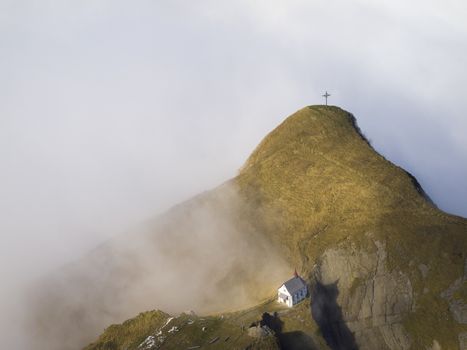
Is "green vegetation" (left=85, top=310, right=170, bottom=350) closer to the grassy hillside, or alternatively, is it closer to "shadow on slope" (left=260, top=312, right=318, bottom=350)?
"shadow on slope" (left=260, top=312, right=318, bottom=350)

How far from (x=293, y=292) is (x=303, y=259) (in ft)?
55.8

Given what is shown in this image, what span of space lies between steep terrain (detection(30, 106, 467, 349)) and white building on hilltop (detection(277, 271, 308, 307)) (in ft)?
5.35

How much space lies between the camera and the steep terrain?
81.6 meters

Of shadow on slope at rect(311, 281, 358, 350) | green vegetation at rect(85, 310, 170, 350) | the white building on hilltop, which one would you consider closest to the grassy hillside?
shadow on slope at rect(311, 281, 358, 350)

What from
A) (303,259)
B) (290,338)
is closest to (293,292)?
(290,338)

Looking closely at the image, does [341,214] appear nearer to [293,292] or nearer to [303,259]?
[303,259]

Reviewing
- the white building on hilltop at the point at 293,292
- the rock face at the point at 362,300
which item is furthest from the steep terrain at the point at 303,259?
the white building on hilltop at the point at 293,292

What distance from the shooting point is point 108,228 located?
18250 centimetres

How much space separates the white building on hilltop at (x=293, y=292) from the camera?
80.8 metres

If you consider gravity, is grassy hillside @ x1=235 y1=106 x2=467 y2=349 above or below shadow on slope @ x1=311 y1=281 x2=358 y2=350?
above

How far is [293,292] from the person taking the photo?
80.8 m

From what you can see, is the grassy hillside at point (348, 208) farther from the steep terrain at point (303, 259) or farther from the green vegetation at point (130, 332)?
the green vegetation at point (130, 332)

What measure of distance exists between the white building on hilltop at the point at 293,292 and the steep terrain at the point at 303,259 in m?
1.63

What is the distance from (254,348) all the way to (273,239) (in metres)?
41.0
